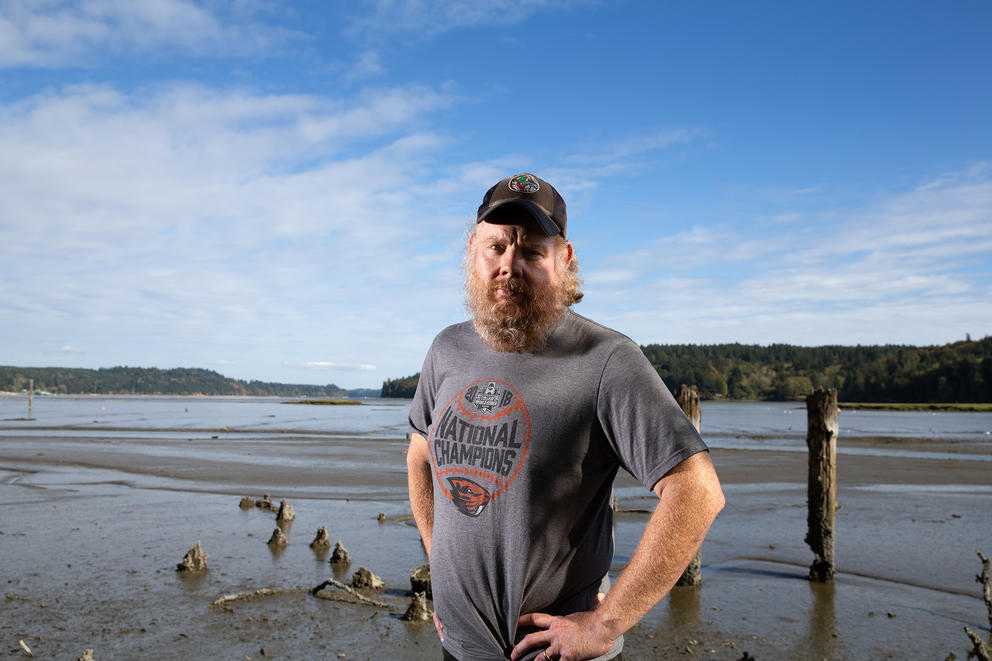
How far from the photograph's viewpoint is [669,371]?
13088 cm

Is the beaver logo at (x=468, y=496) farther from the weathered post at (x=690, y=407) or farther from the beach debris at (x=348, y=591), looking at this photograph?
the weathered post at (x=690, y=407)

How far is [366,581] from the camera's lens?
29.6ft

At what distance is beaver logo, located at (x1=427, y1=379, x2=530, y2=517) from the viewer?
7.65 ft

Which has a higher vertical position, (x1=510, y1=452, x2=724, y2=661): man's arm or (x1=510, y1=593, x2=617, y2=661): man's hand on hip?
(x1=510, y1=452, x2=724, y2=661): man's arm

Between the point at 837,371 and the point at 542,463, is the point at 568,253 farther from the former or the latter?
the point at 837,371

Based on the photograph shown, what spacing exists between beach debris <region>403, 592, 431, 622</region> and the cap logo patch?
6.53 metres

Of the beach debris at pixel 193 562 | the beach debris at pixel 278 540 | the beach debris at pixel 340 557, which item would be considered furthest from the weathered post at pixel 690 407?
the beach debris at pixel 193 562

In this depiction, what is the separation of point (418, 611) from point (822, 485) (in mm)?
6349

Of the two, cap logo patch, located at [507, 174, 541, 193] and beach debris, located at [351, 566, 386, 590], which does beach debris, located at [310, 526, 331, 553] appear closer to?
beach debris, located at [351, 566, 386, 590]

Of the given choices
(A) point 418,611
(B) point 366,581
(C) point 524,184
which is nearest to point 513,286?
(C) point 524,184

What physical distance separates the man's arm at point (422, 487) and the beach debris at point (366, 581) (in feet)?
21.8

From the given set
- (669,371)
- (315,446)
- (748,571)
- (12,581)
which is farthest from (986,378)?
(12,581)

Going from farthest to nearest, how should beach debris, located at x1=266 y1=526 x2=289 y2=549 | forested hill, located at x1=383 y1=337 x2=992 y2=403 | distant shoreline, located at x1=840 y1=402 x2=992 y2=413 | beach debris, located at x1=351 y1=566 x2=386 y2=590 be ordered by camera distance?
1. forested hill, located at x1=383 y1=337 x2=992 y2=403
2. distant shoreline, located at x1=840 y1=402 x2=992 y2=413
3. beach debris, located at x1=266 y1=526 x2=289 y2=549
4. beach debris, located at x1=351 y1=566 x2=386 y2=590

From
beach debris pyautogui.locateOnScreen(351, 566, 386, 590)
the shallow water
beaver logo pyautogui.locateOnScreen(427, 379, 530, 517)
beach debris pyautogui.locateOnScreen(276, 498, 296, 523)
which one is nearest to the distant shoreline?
the shallow water
